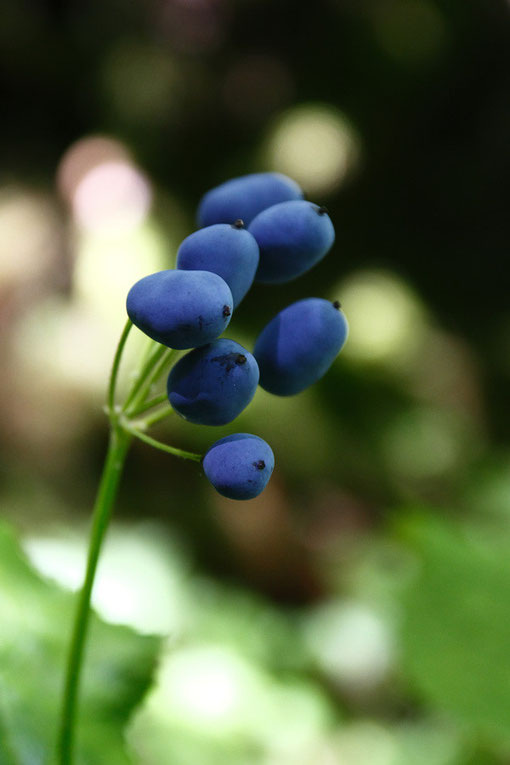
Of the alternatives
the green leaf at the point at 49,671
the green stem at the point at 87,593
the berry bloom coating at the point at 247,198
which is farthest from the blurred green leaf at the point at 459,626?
the berry bloom coating at the point at 247,198

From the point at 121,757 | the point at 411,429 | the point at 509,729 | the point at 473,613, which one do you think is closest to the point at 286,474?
the point at 411,429

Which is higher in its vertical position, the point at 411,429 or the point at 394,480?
the point at 411,429

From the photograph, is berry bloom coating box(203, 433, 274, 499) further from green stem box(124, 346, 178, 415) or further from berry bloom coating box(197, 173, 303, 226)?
berry bloom coating box(197, 173, 303, 226)

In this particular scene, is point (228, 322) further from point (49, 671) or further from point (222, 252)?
point (49, 671)

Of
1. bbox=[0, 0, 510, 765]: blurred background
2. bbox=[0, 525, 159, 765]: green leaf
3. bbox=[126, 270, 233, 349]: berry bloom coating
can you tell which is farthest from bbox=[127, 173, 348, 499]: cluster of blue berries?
bbox=[0, 0, 510, 765]: blurred background

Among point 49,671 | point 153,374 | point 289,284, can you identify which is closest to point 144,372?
point 153,374

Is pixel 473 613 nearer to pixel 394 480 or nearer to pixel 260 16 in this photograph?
pixel 394 480
